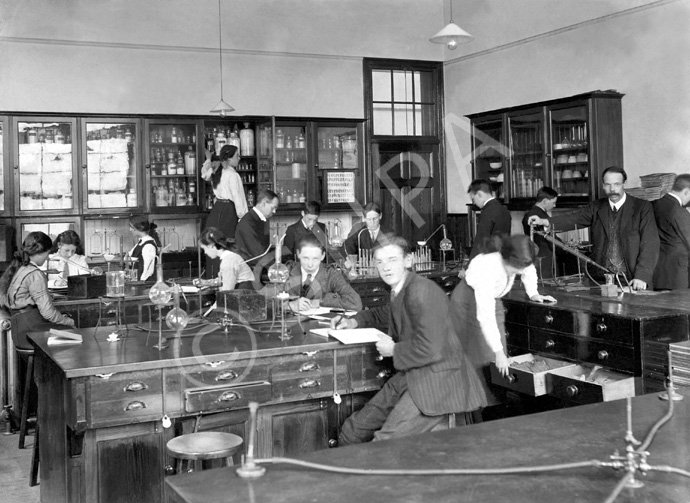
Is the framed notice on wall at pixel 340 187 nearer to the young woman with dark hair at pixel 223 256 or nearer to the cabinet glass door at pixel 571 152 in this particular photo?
the cabinet glass door at pixel 571 152

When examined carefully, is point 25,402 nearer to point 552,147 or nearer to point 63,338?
point 63,338

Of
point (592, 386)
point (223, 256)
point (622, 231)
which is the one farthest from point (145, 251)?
point (592, 386)

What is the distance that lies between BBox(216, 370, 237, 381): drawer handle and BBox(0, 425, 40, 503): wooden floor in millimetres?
1482

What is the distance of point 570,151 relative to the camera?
8352 millimetres

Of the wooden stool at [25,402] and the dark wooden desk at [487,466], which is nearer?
the dark wooden desk at [487,466]

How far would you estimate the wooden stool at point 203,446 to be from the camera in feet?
10.3

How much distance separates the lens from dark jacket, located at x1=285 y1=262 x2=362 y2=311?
5035 millimetres

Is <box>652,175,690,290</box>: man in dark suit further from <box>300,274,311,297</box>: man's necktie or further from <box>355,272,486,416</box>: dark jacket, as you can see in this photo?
<box>355,272,486,416</box>: dark jacket

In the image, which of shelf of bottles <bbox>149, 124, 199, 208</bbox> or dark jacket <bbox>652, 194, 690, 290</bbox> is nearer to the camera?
dark jacket <bbox>652, 194, 690, 290</bbox>

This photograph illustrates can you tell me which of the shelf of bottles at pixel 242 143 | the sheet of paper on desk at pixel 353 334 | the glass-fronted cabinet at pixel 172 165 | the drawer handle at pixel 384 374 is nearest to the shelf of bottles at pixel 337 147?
the shelf of bottles at pixel 242 143

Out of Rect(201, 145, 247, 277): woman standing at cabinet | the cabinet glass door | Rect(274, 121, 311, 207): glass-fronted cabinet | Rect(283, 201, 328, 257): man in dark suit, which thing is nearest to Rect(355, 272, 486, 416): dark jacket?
Rect(283, 201, 328, 257): man in dark suit

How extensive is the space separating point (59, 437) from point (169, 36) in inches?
251

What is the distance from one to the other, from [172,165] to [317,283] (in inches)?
174

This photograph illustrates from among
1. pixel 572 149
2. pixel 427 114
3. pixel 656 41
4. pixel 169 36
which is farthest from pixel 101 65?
pixel 656 41
